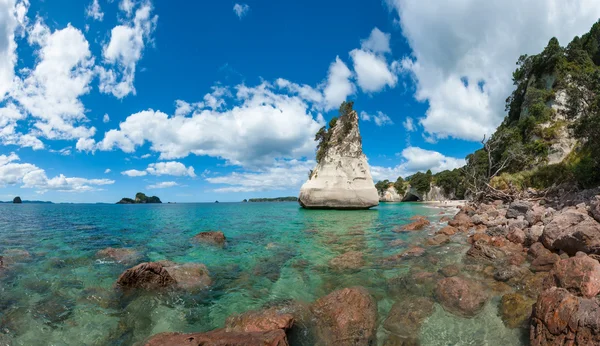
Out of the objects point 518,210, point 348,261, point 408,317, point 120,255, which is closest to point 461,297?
point 408,317

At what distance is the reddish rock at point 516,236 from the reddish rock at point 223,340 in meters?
12.5

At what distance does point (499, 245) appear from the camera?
11836mm

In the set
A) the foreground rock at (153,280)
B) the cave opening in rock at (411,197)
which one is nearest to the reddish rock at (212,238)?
the foreground rock at (153,280)

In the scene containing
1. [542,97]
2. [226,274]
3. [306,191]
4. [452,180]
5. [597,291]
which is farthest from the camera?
[452,180]

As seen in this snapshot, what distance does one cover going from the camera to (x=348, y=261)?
11164mm

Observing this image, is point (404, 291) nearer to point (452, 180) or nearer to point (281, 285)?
point (281, 285)

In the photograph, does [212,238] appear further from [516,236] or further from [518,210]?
[518,210]

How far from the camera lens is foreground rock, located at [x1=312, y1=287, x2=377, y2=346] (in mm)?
5496

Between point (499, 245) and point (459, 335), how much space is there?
326 inches

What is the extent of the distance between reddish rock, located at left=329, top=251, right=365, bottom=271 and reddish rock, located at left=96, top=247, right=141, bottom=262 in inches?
347

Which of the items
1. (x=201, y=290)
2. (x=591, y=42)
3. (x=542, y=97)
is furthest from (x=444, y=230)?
(x=591, y=42)

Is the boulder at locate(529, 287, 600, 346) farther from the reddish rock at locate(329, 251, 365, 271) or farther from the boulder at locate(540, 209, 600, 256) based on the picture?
the reddish rock at locate(329, 251, 365, 271)

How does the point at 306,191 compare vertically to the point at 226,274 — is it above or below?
above

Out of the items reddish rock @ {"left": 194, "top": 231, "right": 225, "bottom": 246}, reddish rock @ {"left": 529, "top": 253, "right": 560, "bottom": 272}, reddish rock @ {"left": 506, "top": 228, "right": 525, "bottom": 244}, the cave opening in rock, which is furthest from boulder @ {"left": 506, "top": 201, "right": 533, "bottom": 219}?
the cave opening in rock
